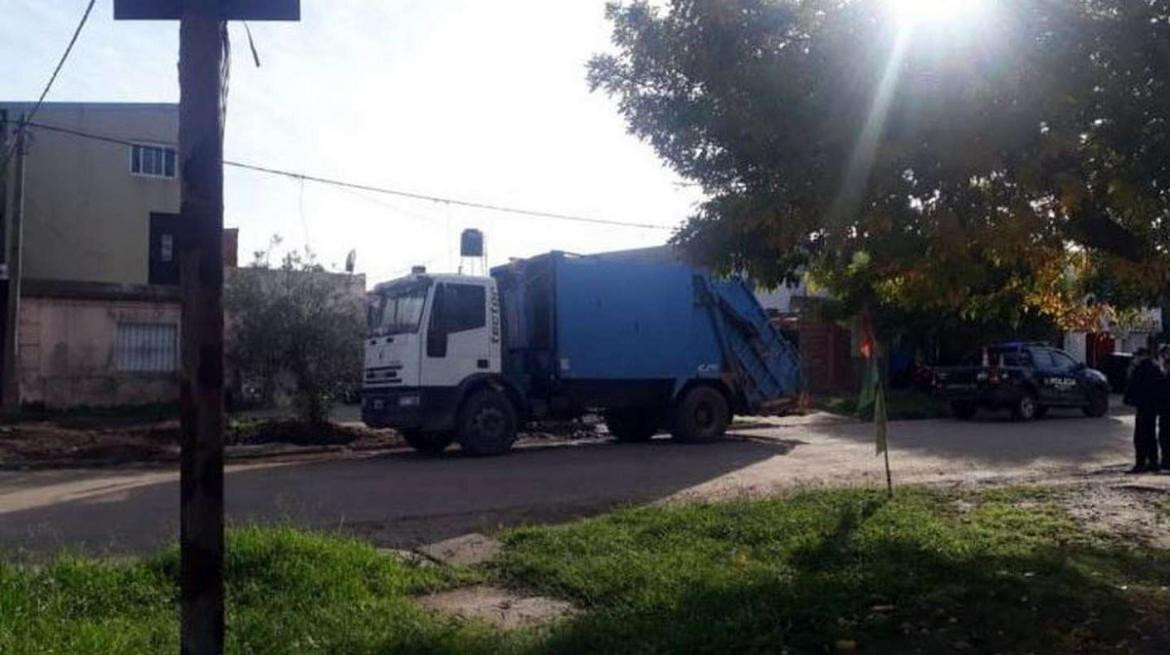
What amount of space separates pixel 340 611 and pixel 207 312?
3101 millimetres

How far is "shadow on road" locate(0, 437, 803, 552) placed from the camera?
11.7 m

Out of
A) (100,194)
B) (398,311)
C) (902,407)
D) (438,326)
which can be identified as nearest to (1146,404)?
(438,326)

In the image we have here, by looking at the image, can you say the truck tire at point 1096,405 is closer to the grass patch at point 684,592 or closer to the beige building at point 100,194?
the grass patch at point 684,592

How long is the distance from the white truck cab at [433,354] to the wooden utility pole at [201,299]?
13.2 m

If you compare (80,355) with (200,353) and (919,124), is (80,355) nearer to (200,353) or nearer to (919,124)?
(919,124)

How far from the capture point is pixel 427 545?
10773 millimetres

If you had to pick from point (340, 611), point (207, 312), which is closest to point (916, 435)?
point (340, 611)

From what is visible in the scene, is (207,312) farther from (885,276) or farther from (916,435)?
(916,435)

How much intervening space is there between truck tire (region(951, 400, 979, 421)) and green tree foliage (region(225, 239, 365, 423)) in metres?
13.6

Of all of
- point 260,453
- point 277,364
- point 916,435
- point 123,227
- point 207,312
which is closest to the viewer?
point 207,312

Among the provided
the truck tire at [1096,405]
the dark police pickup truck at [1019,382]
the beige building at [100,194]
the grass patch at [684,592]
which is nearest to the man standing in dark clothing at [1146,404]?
the grass patch at [684,592]

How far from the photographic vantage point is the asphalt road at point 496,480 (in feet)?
39.8

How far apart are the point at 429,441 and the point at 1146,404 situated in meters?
10.3

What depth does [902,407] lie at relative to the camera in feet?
97.8
